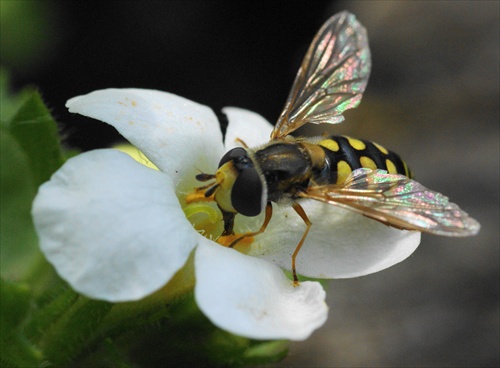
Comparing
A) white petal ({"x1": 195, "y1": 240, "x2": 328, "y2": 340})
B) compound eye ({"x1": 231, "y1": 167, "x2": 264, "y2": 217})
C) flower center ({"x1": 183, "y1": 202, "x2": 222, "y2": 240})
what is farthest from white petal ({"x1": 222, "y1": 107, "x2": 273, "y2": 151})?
white petal ({"x1": 195, "y1": 240, "x2": 328, "y2": 340})

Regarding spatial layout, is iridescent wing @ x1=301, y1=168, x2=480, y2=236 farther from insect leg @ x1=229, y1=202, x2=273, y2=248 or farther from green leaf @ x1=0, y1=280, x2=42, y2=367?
green leaf @ x1=0, y1=280, x2=42, y2=367

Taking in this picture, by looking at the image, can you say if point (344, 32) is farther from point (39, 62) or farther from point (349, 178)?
point (39, 62)

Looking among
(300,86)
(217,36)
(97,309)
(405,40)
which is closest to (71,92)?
(217,36)

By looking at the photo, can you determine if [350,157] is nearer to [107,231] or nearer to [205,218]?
[205,218]

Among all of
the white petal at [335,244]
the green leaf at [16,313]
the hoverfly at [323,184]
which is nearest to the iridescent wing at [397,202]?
the hoverfly at [323,184]

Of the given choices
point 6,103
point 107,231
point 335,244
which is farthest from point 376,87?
point 107,231

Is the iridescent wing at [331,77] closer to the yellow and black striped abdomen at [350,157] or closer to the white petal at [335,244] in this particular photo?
the yellow and black striped abdomen at [350,157]
